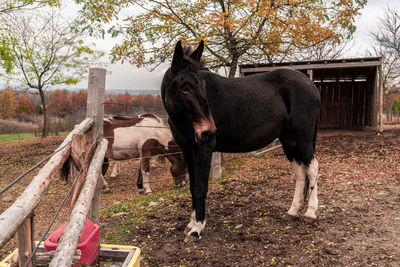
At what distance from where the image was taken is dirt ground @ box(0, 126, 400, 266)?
8.44 feet

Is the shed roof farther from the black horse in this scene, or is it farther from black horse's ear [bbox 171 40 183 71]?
black horse's ear [bbox 171 40 183 71]

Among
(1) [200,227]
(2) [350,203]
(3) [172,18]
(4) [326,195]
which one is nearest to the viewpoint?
(1) [200,227]

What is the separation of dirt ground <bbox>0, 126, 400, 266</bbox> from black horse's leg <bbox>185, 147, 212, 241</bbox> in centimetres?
14

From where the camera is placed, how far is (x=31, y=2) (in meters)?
8.82

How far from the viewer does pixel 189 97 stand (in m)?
2.54

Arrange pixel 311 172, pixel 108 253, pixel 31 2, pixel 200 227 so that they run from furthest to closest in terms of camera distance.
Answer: pixel 31 2, pixel 311 172, pixel 200 227, pixel 108 253

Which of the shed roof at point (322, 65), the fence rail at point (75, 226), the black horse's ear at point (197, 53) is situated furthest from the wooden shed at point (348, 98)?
the fence rail at point (75, 226)

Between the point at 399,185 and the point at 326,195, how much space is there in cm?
131

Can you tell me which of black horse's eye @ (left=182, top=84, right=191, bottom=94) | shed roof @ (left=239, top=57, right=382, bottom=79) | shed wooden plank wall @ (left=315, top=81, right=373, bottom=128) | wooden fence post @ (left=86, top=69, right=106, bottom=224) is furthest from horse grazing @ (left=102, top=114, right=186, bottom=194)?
shed wooden plank wall @ (left=315, top=81, right=373, bottom=128)

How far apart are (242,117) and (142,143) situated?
372cm

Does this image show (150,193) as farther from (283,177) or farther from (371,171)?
(371,171)

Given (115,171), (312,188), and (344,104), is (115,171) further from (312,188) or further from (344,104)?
(344,104)

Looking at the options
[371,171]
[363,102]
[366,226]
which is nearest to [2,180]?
[366,226]

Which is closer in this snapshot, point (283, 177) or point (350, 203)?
point (350, 203)
